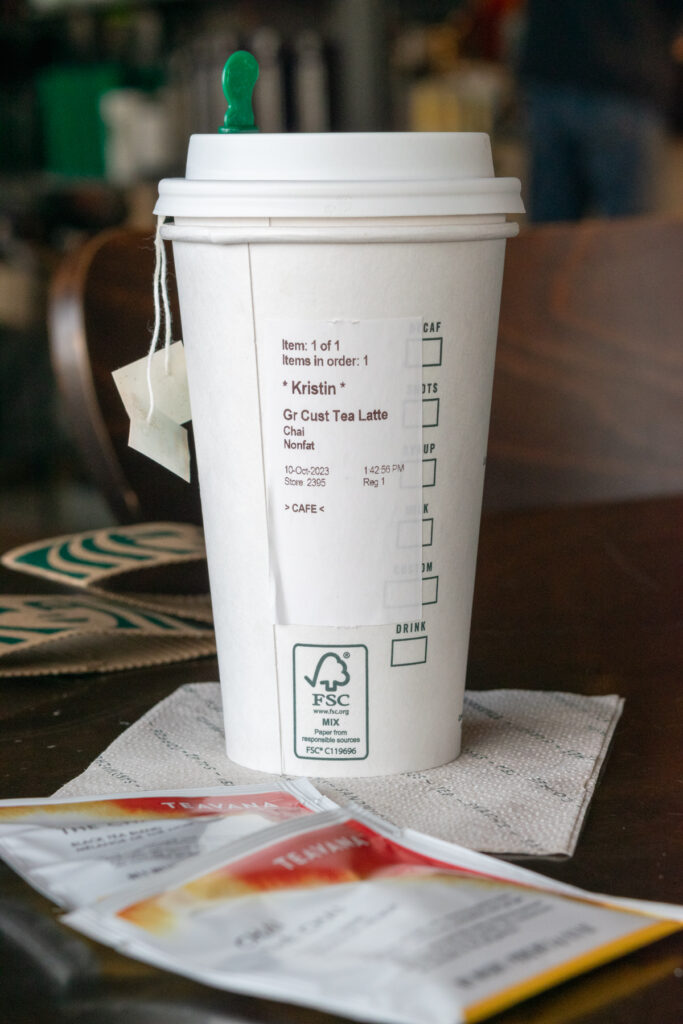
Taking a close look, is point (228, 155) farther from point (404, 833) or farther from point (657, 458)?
point (657, 458)

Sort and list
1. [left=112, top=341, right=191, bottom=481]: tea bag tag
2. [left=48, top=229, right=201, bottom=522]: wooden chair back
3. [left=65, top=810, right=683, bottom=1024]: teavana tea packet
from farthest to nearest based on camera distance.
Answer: [left=48, top=229, right=201, bottom=522]: wooden chair back, [left=112, top=341, right=191, bottom=481]: tea bag tag, [left=65, top=810, right=683, bottom=1024]: teavana tea packet

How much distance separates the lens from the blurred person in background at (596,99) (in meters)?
2.74

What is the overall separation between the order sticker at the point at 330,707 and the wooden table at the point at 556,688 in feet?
0.32

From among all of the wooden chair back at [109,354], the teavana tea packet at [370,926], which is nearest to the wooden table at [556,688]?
the teavana tea packet at [370,926]

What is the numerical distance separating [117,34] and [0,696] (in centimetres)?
367

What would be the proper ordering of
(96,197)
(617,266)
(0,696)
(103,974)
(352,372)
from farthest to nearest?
1. (96,197)
2. (617,266)
3. (0,696)
4. (352,372)
5. (103,974)

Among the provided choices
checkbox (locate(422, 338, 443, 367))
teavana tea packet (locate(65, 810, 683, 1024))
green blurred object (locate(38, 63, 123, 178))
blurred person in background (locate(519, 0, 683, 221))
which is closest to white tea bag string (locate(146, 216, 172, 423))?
checkbox (locate(422, 338, 443, 367))

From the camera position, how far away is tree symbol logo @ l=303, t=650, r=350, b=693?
0.53 m

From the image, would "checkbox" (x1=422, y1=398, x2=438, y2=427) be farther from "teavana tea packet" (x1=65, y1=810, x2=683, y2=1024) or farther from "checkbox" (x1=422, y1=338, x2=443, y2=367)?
"teavana tea packet" (x1=65, y1=810, x2=683, y2=1024)

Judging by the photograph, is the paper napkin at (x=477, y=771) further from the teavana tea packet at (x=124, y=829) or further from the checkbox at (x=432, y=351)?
the checkbox at (x=432, y=351)

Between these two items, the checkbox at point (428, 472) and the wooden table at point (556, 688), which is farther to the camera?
the checkbox at point (428, 472)

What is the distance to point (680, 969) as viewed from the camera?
1.15 ft

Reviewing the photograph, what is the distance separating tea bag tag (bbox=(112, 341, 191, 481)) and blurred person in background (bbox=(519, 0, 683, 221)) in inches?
96.4

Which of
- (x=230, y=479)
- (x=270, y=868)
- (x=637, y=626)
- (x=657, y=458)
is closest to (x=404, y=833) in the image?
(x=270, y=868)
